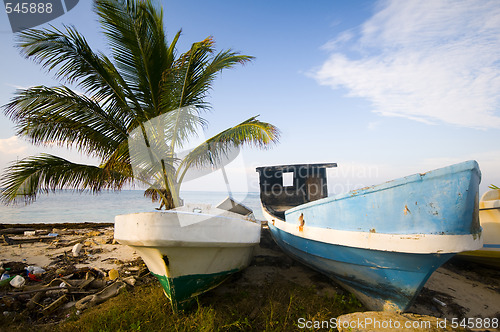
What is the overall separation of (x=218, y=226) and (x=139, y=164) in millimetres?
3455

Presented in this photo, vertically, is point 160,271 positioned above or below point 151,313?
above

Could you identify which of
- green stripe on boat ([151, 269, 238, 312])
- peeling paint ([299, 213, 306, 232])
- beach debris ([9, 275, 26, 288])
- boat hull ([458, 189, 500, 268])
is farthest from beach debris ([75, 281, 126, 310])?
boat hull ([458, 189, 500, 268])

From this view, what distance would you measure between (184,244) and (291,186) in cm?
648

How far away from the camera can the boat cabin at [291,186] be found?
835cm

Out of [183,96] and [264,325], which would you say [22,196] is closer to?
[183,96]

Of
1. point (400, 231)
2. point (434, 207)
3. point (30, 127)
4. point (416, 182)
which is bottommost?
point (400, 231)

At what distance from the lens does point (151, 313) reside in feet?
10.7

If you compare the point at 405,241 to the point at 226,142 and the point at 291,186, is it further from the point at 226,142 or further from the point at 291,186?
the point at 291,186

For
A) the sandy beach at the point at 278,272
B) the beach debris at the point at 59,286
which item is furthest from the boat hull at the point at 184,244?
the beach debris at the point at 59,286

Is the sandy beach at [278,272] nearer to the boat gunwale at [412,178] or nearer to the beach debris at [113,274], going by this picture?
the beach debris at [113,274]

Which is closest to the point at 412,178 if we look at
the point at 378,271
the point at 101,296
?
the point at 378,271

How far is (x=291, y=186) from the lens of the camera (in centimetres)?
895

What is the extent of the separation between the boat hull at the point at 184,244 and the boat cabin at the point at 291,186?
497cm

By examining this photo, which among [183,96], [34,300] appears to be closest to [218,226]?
[34,300]
